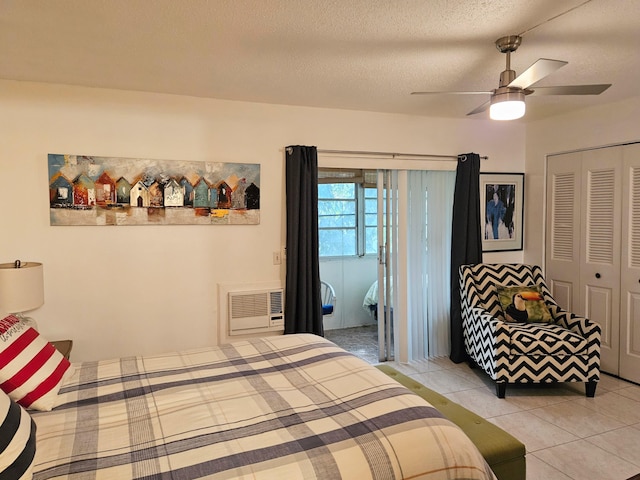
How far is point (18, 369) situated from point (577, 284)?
4.38m

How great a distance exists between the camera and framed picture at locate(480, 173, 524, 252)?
4.51m

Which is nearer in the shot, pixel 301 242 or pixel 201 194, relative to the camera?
pixel 201 194

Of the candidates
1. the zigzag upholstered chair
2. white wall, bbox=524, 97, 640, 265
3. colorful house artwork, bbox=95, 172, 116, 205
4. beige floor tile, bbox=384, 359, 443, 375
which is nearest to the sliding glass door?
beige floor tile, bbox=384, 359, 443, 375

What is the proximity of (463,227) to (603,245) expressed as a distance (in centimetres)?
120

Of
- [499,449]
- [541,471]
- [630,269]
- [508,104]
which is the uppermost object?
[508,104]

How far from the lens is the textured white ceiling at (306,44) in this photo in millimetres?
2006

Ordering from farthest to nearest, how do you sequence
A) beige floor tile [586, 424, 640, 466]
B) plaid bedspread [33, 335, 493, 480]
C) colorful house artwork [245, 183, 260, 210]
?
colorful house artwork [245, 183, 260, 210]
beige floor tile [586, 424, 640, 466]
plaid bedspread [33, 335, 493, 480]

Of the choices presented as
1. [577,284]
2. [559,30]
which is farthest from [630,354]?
[559,30]

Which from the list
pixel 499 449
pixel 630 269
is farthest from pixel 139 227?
pixel 630 269

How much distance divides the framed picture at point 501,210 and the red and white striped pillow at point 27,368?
3.89m

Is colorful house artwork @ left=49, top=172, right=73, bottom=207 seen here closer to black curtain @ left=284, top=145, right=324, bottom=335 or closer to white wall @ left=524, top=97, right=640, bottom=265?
black curtain @ left=284, top=145, right=324, bottom=335

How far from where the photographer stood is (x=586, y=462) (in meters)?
2.54

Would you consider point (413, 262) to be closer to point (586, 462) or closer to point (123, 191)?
point (586, 462)

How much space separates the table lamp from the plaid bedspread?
→ 2.54 ft
